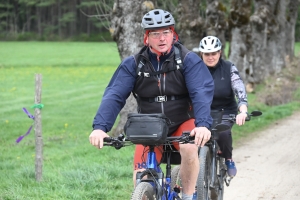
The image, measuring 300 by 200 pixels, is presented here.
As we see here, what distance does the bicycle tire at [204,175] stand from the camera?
6.13m

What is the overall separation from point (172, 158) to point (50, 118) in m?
14.4

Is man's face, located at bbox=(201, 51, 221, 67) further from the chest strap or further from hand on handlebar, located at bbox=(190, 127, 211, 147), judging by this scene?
hand on handlebar, located at bbox=(190, 127, 211, 147)

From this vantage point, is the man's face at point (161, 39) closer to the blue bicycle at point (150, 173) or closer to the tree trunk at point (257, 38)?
the blue bicycle at point (150, 173)

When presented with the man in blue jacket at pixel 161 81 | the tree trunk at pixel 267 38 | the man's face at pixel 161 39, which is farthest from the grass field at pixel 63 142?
the tree trunk at pixel 267 38

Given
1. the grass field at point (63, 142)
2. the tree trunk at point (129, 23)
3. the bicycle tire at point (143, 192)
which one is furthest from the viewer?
the tree trunk at point (129, 23)

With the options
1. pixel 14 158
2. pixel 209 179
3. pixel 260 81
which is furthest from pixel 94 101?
pixel 209 179

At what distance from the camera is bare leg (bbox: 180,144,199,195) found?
5.18 metres

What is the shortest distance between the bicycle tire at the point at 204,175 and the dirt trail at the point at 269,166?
135cm

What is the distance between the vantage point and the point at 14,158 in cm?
1180

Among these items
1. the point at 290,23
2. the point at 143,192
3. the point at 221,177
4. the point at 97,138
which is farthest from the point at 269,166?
the point at 290,23

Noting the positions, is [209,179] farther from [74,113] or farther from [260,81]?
[260,81]

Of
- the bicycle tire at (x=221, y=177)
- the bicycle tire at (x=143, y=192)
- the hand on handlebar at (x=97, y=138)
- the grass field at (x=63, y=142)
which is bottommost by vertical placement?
the grass field at (x=63, y=142)

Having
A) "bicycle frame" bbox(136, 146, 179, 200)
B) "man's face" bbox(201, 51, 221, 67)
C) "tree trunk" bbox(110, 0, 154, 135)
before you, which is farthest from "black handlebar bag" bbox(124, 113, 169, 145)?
"tree trunk" bbox(110, 0, 154, 135)

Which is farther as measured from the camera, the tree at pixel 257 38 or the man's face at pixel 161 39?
the tree at pixel 257 38
